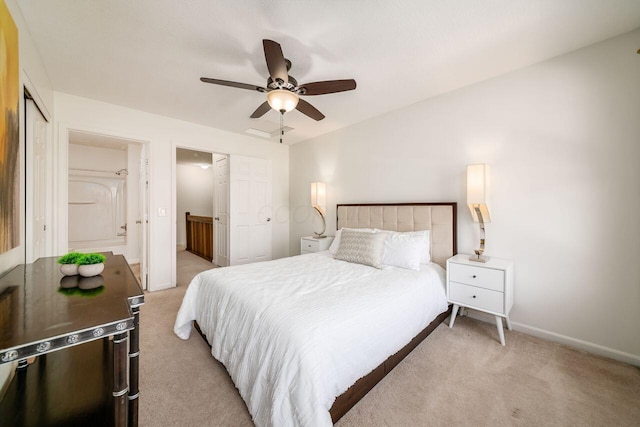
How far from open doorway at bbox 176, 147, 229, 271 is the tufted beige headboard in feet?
8.29

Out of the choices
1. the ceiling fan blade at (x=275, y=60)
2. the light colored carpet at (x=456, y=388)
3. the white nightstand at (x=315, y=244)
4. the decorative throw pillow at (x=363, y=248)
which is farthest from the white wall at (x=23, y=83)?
the white nightstand at (x=315, y=244)

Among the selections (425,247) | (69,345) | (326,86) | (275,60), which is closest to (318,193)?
(425,247)

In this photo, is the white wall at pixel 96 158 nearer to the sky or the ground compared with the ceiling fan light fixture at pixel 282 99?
nearer to the sky

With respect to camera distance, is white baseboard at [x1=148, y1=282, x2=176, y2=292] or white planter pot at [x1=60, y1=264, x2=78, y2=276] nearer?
white planter pot at [x1=60, y1=264, x2=78, y2=276]

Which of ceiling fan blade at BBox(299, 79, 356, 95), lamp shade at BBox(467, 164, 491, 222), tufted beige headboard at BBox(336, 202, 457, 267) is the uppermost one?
ceiling fan blade at BBox(299, 79, 356, 95)

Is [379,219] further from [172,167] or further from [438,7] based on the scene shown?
[172,167]

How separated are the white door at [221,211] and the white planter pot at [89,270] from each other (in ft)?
9.80

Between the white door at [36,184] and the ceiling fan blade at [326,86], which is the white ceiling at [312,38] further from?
the white door at [36,184]

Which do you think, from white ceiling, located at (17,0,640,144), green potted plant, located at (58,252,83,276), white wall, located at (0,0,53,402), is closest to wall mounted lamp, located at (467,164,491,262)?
white ceiling, located at (17,0,640,144)

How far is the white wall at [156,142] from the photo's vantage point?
278cm

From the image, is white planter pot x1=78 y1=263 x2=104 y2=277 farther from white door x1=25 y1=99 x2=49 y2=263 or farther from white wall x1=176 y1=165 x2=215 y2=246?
white wall x1=176 y1=165 x2=215 y2=246

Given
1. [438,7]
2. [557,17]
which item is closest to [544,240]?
[557,17]

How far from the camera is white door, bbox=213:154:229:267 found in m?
→ 4.35

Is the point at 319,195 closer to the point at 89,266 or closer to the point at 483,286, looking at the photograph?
the point at 483,286
